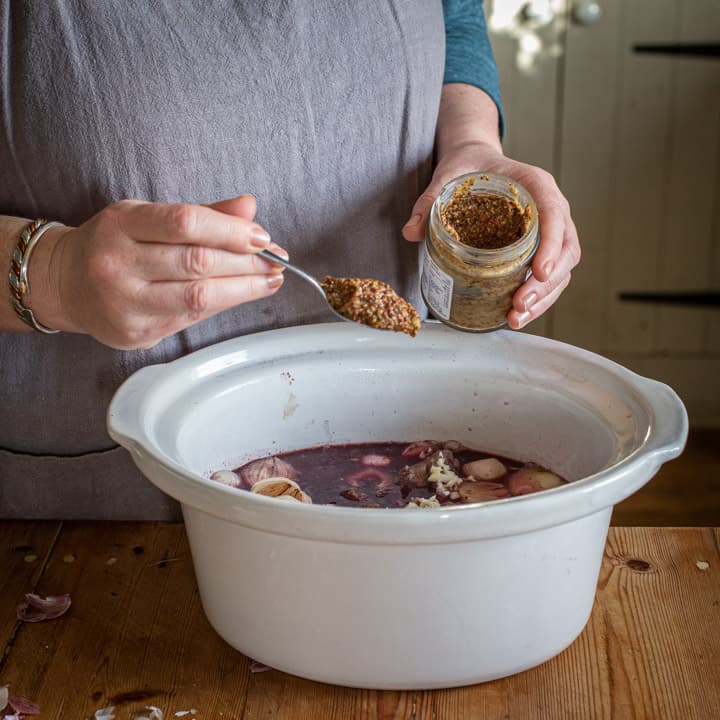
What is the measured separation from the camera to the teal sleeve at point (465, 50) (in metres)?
1.21

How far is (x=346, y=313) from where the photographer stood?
942 mm

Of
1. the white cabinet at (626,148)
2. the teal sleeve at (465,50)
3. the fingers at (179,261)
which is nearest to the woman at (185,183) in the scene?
the fingers at (179,261)

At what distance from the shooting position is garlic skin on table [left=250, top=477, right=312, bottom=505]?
0.89 m

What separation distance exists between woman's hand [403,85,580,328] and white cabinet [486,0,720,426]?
1.45 metres

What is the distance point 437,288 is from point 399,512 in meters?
0.35

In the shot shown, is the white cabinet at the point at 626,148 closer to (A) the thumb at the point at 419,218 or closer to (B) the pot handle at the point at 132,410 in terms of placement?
(A) the thumb at the point at 419,218

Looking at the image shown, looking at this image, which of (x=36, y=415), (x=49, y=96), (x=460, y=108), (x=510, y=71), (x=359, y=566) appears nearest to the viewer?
(x=359, y=566)

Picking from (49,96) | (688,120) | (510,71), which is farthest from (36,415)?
(688,120)

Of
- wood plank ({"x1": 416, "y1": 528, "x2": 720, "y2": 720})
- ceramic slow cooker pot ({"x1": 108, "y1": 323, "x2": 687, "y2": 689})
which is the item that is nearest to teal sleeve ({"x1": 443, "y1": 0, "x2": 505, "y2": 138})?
ceramic slow cooker pot ({"x1": 108, "y1": 323, "x2": 687, "y2": 689})

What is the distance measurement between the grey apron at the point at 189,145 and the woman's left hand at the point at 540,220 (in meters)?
0.06

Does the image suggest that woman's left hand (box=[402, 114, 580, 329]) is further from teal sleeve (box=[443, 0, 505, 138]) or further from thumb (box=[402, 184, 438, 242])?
teal sleeve (box=[443, 0, 505, 138])

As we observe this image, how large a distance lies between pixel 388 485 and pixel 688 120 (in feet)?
6.23

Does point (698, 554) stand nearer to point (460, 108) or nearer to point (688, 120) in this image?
point (460, 108)

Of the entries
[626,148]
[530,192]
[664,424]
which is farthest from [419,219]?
[626,148]
